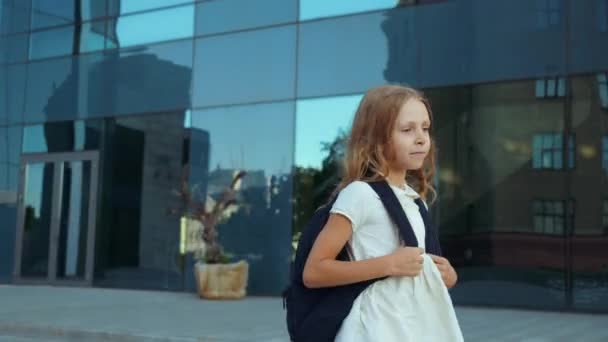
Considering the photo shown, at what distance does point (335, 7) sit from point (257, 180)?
3653 millimetres

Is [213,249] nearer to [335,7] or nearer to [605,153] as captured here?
[335,7]

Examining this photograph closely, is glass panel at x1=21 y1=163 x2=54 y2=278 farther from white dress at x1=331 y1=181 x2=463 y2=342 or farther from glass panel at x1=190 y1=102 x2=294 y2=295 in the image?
white dress at x1=331 y1=181 x2=463 y2=342

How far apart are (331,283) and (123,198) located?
564 inches

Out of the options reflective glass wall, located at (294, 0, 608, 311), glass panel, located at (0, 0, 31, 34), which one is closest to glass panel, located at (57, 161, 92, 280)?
glass panel, located at (0, 0, 31, 34)

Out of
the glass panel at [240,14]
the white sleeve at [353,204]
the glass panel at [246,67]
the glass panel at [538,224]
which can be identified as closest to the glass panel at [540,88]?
the glass panel at [538,224]

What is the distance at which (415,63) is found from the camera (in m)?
12.6

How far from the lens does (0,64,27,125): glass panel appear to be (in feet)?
56.6

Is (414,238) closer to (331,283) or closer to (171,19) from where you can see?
(331,283)

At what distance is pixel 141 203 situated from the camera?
15.3 meters

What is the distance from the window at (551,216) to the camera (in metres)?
11.0

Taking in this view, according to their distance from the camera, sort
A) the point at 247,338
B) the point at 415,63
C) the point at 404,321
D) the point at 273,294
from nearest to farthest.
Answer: the point at 404,321
the point at 247,338
the point at 415,63
the point at 273,294

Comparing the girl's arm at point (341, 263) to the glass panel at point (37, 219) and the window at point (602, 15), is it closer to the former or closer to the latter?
the window at point (602, 15)

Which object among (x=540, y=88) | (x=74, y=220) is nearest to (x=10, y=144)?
(x=74, y=220)

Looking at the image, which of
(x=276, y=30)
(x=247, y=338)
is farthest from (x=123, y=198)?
(x=247, y=338)
